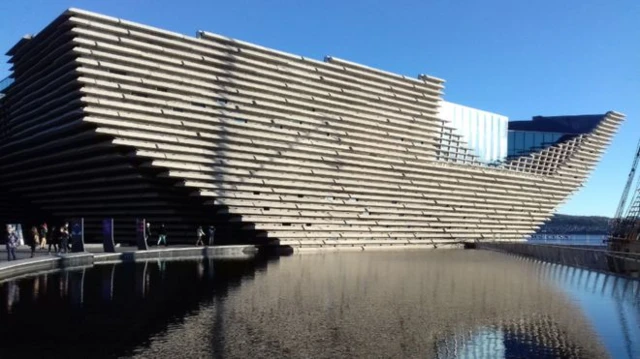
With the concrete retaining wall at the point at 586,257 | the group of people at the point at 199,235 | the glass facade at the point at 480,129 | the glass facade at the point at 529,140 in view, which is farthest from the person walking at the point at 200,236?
the glass facade at the point at 529,140

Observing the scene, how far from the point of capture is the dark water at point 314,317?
8352 millimetres

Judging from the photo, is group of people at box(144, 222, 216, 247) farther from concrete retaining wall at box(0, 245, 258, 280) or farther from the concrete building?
concrete retaining wall at box(0, 245, 258, 280)

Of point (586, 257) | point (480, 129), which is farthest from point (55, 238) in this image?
point (480, 129)

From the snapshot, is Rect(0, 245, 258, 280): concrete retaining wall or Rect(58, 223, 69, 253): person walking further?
Rect(58, 223, 69, 253): person walking

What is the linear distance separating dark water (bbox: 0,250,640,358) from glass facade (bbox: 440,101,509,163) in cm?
3487

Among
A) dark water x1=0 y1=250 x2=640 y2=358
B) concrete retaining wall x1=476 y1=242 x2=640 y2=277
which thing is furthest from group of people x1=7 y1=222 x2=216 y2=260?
concrete retaining wall x1=476 y1=242 x2=640 y2=277

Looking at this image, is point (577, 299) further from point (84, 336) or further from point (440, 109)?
point (440, 109)

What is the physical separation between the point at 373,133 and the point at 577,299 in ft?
91.8

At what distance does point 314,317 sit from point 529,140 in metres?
57.1

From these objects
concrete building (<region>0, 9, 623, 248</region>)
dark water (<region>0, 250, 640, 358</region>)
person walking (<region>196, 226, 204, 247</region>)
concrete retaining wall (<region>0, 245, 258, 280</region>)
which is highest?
concrete building (<region>0, 9, 623, 248</region>)

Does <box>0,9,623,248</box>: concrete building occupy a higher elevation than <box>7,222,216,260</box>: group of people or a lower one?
higher

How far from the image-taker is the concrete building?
31.0 m

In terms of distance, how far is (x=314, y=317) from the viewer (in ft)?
35.6

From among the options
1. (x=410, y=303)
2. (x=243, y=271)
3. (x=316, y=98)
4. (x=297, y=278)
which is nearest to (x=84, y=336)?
(x=410, y=303)
